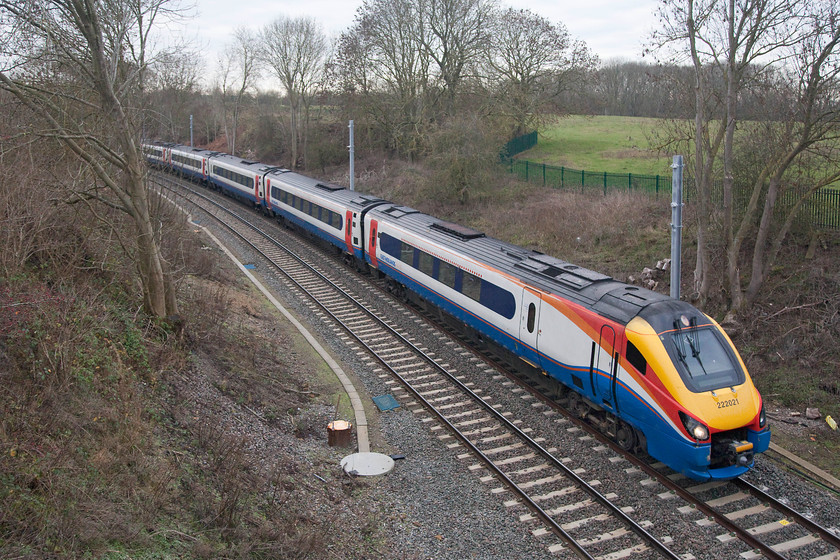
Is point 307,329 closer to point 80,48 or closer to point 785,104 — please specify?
point 80,48

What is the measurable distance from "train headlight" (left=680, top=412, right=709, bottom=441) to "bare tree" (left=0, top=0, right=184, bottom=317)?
30.9ft

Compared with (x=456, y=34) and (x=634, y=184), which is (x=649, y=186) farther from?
(x=456, y=34)

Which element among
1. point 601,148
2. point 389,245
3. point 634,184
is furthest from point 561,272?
point 601,148

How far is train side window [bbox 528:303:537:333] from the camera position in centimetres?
1205

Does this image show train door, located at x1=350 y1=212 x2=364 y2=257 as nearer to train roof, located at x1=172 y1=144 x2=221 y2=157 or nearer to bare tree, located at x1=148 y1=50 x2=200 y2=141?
bare tree, located at x1=148 y1=50 x2=200 y2=141

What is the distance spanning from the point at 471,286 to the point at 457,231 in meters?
2.54

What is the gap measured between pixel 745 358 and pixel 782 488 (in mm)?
4721

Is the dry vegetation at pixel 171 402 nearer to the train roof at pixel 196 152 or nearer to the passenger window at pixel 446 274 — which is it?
the passenger window at pixel 446 274

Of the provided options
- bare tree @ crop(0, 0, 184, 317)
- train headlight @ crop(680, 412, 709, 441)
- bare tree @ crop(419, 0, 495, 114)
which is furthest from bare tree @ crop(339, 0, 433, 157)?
train headlight @ crop(680, 412, 709, 441)

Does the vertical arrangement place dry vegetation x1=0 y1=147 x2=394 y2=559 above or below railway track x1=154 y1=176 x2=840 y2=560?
above

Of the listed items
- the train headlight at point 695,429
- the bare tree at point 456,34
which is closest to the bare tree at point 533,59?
the bare tree at point 456,34

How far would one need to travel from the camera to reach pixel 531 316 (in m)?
12.2

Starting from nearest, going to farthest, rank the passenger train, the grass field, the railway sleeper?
the passenger train < the railway sleeper < the grass field

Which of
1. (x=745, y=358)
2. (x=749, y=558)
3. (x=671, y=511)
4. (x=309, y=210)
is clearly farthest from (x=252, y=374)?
(x=309, y=210)
